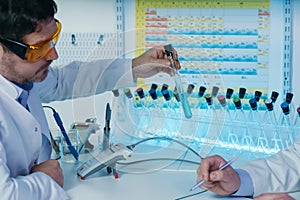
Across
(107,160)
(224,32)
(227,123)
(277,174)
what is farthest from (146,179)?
(224,32)

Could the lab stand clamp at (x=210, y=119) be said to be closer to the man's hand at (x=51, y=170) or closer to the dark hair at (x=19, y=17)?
the man's hand at (x=51, y=170)

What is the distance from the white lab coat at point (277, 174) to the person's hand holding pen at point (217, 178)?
6cm

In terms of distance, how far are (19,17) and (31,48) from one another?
89 mm

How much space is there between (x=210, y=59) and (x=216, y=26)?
0.51 ft

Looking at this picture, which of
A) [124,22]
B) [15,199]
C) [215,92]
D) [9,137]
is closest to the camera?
[15,199]

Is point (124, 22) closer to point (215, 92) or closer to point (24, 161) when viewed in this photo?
point (215, 92)

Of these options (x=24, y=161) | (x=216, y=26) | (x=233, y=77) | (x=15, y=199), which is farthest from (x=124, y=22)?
(x=15, y=199)

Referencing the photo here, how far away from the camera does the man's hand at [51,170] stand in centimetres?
133

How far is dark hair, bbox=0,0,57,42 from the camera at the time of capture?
3.94ft

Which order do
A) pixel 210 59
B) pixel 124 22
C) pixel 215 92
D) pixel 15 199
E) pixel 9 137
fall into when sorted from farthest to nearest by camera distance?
pixel 124 22 < pixel 210 59 < pixel 215 92 < pixel 9 137 < pixel 15 199

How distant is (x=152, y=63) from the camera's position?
161 centimetres

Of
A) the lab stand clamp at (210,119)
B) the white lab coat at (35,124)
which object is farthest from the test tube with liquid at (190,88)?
the white lab coat at (35,124)

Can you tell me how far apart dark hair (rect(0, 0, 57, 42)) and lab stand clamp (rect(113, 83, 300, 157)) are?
0.53 m

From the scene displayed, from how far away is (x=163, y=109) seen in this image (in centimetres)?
174
